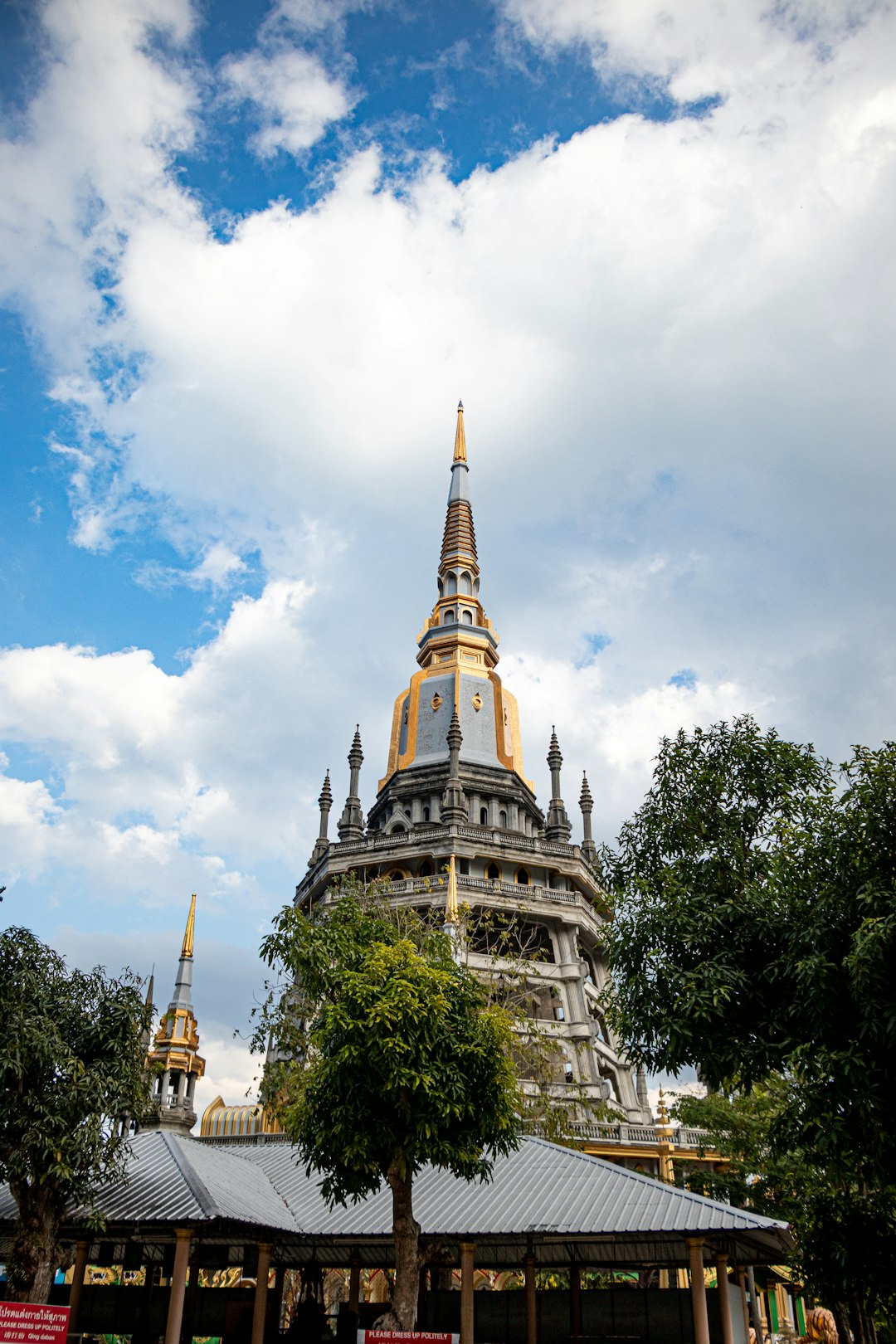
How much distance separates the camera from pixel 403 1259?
20.3 meters

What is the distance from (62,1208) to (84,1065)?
268 centimetres

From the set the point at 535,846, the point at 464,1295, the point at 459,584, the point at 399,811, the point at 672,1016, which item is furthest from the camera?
the point at 459,584

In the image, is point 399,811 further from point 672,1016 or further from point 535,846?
point 672,1016

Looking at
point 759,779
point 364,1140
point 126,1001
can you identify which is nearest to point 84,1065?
point 126,1001

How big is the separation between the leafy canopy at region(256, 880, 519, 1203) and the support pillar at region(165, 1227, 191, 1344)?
9.73 feet

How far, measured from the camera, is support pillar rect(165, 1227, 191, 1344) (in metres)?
21.5

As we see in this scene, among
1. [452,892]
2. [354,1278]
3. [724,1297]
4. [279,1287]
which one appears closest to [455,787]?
[452,892]

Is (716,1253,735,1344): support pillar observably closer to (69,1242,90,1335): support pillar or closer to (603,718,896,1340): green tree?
(603,718,896,1340): green tree

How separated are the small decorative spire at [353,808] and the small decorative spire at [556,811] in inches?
416

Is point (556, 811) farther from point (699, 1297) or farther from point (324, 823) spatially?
point (699, 1297)

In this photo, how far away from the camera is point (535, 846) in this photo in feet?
191

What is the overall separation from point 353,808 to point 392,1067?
145ft

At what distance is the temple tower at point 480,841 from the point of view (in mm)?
52594

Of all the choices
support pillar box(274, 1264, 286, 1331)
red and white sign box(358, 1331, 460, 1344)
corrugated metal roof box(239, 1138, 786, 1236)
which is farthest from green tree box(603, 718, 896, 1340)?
support pillar box(274, 1264, 286, 1331)
